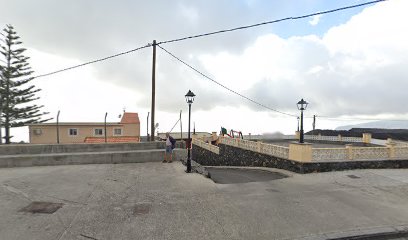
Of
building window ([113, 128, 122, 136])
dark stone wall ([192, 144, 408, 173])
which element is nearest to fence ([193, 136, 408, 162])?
dark stone wall ([192, 144, 408, 173])

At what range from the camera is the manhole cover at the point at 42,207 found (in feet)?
22.5

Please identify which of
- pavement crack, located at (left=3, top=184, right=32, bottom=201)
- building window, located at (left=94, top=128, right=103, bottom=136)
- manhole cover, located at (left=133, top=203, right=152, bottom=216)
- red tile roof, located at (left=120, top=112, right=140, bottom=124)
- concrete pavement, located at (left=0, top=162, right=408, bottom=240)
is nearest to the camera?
concrete pavement, located at (left=0, top=162, right=408, bottom=240)

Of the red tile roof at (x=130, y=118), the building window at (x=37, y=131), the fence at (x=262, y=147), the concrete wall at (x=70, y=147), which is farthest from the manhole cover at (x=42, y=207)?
the building window at (x=37, y=131)

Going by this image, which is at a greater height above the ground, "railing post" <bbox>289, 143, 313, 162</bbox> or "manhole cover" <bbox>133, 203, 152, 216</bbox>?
"railing post" <bbox>289, 143, 313, 162</bbox>

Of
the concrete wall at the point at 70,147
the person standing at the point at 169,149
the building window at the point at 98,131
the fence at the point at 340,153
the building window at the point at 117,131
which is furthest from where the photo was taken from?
the building window at the point at 117,131

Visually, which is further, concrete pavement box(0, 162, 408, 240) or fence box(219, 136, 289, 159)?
fence box(219, 136, 289, 159)

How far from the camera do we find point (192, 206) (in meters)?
7.22

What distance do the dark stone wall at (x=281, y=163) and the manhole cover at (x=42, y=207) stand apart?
29.8ft

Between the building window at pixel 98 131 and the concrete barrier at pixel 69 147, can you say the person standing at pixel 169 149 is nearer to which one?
the concrete barrier at pixel 69 147

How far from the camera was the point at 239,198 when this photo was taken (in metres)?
7.91

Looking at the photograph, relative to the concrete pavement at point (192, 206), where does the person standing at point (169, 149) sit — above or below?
above

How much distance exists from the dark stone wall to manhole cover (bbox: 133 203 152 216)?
283 inches

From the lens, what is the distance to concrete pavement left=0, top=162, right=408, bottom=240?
589 centimetres

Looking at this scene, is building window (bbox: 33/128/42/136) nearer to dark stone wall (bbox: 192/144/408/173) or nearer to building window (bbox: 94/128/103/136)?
building window (bbox: 94/128/103/136)
